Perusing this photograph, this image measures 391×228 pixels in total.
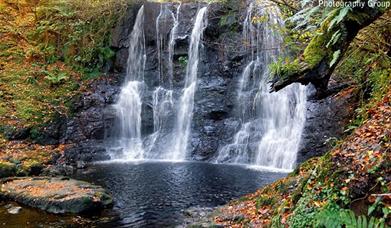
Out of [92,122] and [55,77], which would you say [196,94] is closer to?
[92,122]

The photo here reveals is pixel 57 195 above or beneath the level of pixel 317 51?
beneath

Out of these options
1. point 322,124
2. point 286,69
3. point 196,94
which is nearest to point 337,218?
point 286,69

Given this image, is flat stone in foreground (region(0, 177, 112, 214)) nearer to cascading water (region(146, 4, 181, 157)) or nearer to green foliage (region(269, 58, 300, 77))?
green foliage (region(269, 58, 300, 77))

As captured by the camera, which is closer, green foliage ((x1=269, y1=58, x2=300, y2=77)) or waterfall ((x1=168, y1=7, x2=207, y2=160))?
green foliage ((x1=269, y1=58, x2=300, y2=77))

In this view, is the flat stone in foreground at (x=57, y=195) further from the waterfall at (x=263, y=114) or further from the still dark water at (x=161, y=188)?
the waterfall at (x=263, y=114)

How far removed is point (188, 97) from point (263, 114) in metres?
3.54

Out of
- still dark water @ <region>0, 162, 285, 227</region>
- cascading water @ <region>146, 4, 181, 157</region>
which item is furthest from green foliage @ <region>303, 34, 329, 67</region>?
cascading water @ <region>146, 4, 181, 157</region>

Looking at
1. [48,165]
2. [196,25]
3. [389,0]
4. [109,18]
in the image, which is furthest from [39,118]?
[389,0]

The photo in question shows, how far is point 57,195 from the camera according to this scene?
342 inches

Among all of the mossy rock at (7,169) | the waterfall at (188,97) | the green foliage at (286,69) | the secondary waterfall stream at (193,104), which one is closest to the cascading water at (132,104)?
the secondary waterfall stream at (193,104)

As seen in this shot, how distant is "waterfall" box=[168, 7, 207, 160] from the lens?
15.7 metres

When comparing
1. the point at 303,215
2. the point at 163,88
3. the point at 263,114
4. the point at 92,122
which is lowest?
the point at 303,215

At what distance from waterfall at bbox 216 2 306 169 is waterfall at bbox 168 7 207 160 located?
1911 millimetres

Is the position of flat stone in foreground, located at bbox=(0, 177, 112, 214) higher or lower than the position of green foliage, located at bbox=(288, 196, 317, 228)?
lower
